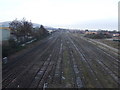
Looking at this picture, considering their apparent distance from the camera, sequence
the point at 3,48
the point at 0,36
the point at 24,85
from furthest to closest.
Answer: the point at 0,36 → the point at 3,48 → the point at 24,85

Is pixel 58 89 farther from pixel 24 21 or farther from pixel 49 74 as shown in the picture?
pixel 24 21

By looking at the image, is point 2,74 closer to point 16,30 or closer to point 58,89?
point 58,89

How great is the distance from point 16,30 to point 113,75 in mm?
22722

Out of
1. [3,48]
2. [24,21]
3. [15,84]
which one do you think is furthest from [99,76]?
[24,21]

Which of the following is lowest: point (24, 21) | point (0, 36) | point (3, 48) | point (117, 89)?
point (117, 89)

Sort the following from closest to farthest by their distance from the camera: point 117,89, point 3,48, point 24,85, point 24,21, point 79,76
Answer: point 117,89 → point 24,85 → point 79,76 → point 3,48 → point 24,21

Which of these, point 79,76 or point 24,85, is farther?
point 79,76

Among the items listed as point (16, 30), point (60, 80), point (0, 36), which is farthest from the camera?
point (0, 36)

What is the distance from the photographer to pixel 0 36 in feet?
108

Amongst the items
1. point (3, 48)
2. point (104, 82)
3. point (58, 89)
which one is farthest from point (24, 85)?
point (3, 48)

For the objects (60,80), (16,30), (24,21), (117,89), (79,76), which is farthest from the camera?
(24,21)

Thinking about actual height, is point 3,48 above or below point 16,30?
below

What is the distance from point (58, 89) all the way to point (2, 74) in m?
5.65

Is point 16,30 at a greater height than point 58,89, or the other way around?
point 16,30
